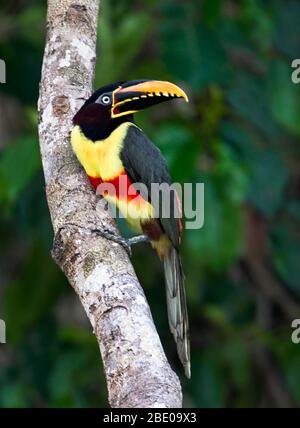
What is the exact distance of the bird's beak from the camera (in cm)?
304

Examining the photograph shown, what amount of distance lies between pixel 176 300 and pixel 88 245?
0.83 metres

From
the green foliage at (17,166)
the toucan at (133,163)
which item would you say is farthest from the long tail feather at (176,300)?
the green foliage at (17,166)

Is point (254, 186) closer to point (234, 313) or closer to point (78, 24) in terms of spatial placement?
point (234, 313)

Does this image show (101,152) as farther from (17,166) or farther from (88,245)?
(17,166)

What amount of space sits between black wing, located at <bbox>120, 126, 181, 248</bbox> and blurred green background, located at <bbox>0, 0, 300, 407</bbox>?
94 centimetres

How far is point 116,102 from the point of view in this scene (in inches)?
126

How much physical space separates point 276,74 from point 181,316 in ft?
5.98

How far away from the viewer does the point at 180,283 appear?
3453 mm

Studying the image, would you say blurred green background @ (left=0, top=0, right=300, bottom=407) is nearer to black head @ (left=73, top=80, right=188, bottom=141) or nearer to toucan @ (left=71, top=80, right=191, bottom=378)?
toucan @ (left=71, top=80, right=191, bottom=378)

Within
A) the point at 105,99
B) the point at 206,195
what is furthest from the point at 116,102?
the point at 206,195

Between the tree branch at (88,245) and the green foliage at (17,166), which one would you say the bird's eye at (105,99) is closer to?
the tree branch at (88,245)

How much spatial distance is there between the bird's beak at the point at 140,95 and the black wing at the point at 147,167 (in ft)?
0.34
